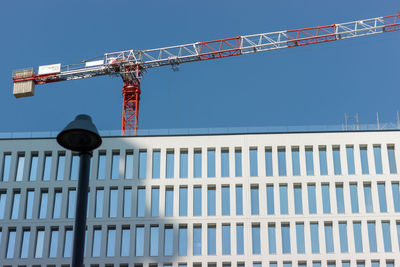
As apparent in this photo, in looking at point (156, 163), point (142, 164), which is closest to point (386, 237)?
point (156, 163)

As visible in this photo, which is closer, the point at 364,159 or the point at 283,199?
the point at 283,199

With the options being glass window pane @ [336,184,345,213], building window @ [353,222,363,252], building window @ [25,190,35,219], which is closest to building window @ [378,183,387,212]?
building window @ [353,222,363,252]

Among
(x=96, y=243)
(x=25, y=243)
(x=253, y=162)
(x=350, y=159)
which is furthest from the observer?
(x=253, y=162)

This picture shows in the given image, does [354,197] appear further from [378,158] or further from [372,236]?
[378,158]

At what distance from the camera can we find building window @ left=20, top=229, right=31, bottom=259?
60769mm

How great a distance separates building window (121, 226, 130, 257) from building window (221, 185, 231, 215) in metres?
8.87

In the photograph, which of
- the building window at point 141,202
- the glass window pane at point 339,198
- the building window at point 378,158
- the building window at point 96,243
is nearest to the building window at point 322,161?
the glass window pane at point 339,198

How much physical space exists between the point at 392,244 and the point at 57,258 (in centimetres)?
2991

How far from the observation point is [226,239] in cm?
6053

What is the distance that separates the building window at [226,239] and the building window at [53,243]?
15.2 meters

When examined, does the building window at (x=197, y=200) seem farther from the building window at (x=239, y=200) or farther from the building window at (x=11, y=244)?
the building window at (x=11, y=244)

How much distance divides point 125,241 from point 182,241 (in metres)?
5.19

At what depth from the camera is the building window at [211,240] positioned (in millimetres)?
60156

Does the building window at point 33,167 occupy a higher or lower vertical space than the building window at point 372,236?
higher
